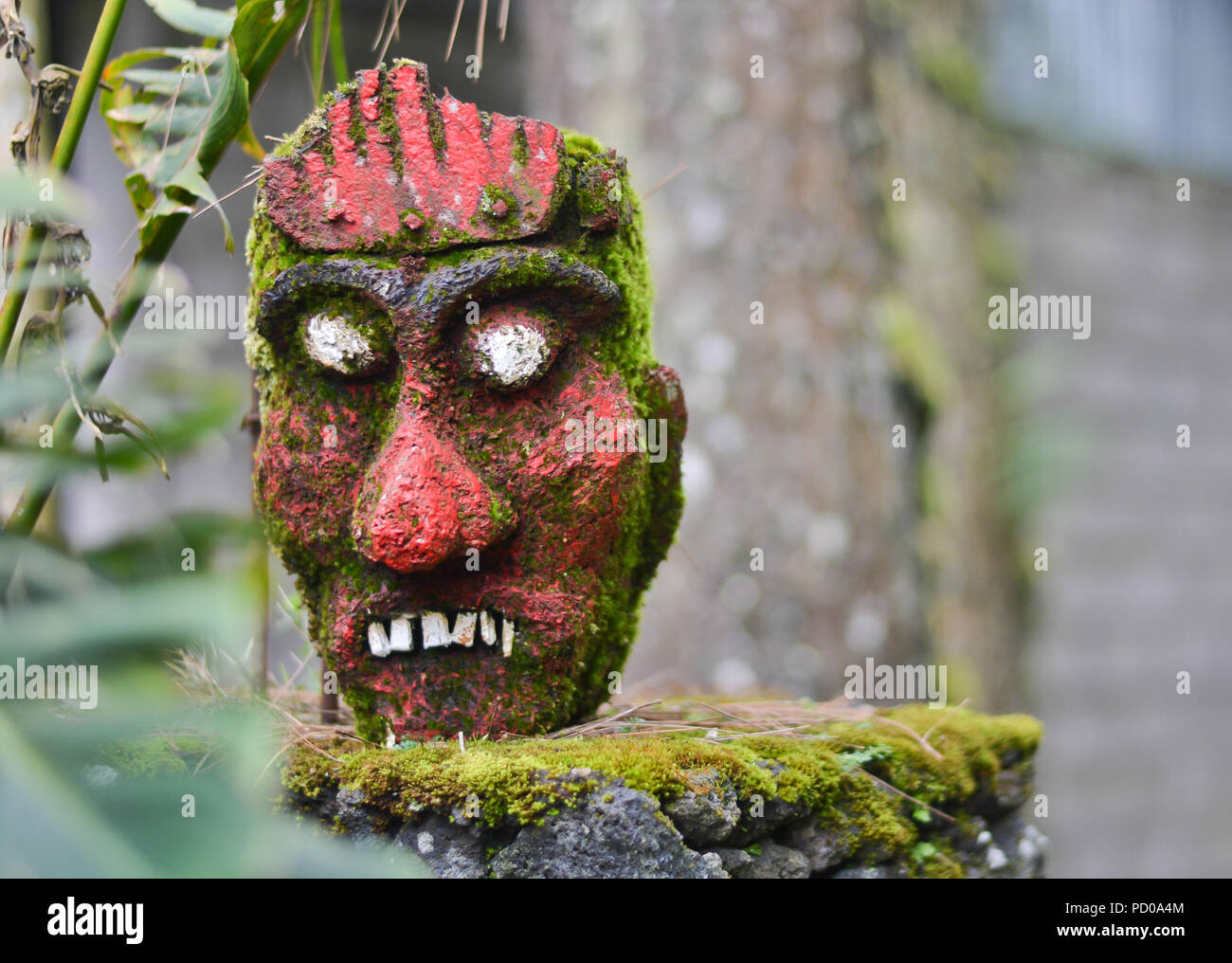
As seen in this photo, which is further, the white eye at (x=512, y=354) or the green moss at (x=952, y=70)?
the green moss at (x=952, y=70)

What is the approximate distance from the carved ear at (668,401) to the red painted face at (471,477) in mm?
92

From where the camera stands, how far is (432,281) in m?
1.60

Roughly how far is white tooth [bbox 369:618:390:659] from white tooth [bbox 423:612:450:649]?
63 millimetres

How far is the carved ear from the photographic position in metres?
1.82

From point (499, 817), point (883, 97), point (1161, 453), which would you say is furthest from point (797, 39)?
point (1161, 453)

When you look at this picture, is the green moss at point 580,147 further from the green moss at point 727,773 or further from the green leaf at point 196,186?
the green moss at point 727,773

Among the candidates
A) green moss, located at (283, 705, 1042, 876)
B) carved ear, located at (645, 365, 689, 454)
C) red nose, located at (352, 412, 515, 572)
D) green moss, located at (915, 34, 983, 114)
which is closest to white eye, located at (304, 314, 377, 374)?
red nose, located at (352, 412, 515, 572)

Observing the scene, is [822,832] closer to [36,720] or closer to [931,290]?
[36,720]

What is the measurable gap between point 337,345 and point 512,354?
0.26 m

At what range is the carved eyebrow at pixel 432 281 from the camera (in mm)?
1593

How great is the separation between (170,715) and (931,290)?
11.6ft

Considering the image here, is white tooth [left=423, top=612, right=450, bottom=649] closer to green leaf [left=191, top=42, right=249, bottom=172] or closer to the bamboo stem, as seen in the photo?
the bamboo stem

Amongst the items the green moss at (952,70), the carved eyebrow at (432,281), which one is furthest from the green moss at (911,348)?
the carved eyebrow at (432,281)

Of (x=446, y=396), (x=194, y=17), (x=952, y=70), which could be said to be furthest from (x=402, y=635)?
(x=952, y=70)
